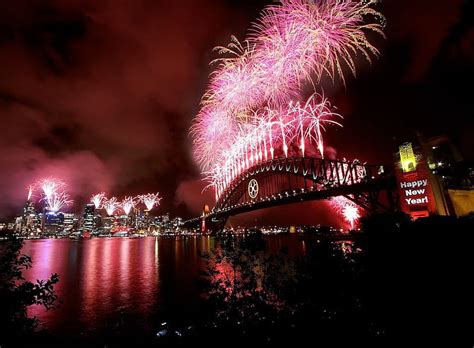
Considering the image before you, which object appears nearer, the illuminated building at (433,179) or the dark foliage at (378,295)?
the dark foliage at (378,295)

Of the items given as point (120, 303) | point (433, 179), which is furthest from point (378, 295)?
point (433, 179)

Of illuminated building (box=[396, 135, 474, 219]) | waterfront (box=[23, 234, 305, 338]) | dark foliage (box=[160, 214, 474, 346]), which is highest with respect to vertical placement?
illuminated building (box=[396, 135, 474, 219])

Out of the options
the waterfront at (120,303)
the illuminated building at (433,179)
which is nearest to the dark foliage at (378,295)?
the waterfront at (120,303)

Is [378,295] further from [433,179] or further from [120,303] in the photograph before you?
[433,179]

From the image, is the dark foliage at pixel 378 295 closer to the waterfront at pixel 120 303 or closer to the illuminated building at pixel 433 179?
the waterfront at pixel 120 303

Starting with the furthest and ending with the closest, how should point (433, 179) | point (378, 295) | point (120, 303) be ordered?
point (433, 179)
point (120, 303)
point (378, 295)

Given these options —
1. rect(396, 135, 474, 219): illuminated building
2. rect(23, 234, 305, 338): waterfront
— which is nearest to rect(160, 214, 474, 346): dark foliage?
rect(23, 234, 305, 338): waterfront

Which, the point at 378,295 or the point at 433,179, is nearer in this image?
the point at 378,295

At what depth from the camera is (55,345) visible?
10.9 m

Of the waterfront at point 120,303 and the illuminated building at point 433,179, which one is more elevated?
the illuminated building at point 433,179

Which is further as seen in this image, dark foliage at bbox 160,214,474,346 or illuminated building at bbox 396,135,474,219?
illuminated building at bbox 396,135,474,219

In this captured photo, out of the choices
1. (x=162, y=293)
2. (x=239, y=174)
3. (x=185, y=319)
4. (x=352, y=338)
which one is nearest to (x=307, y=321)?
(x=352, y=338)

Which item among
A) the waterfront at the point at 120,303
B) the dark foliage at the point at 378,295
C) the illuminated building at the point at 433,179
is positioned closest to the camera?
the dark foliage at the point at 378,295

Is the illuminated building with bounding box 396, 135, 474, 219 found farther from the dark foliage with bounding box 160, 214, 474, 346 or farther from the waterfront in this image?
the dark foliage with bounding box 160, 214, 474, 346
